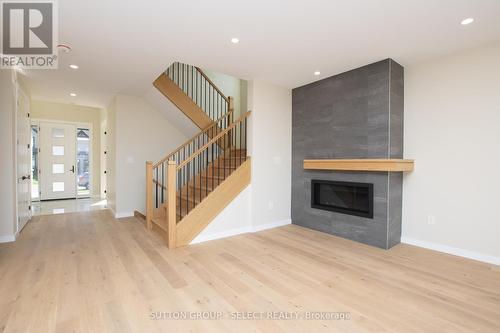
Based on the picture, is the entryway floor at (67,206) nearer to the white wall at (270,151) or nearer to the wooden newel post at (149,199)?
the wooden newel post at (149,199)

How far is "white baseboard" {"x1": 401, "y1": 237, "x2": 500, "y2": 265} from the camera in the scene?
2881 millimetres

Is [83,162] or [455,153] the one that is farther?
[83,162]

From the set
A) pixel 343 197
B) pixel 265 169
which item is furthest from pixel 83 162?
pixel 343 197

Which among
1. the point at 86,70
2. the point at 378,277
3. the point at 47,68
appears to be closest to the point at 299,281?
the point at 378,277

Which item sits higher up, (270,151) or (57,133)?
(57,133)

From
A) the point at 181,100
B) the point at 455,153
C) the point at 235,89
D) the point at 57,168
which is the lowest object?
the point at 57,168

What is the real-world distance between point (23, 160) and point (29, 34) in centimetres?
250

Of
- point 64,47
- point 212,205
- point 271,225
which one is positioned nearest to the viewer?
point 64,47

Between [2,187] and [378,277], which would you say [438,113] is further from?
[2,187]

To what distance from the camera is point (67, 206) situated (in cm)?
630

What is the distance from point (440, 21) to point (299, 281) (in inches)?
118

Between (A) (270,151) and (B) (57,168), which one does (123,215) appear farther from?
(B) (57,168)

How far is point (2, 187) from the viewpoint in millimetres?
3559

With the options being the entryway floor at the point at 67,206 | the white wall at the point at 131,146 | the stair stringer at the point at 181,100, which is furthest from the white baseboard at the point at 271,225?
the entryway floor at the point at 67,206
